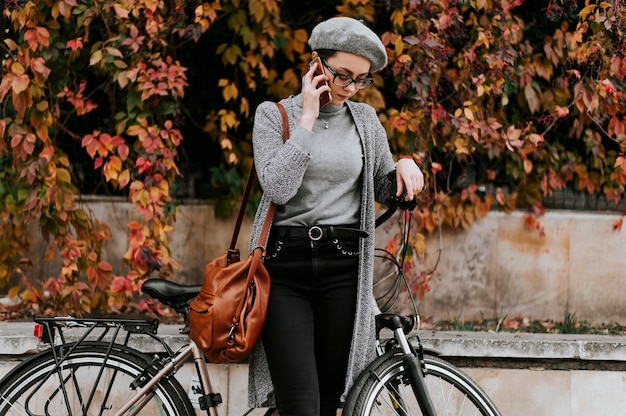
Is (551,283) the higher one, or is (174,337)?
(551,283)

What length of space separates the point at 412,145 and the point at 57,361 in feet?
8.07

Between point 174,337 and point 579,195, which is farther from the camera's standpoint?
point 579,195

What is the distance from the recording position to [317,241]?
2.95 metres

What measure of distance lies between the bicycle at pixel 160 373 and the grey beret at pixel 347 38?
0.60 m

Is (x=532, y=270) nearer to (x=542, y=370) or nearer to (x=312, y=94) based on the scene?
(x=542, y=370)

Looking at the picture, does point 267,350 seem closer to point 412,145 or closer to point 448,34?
point 412,145

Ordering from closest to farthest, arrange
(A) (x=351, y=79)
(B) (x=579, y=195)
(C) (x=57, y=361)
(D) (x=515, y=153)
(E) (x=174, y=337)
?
(A) (x=351, y=79), (C) (x=57, y=361), (E) (x=174, y=337), (D) (x=515, y=153), (B) (x=579, y=195)

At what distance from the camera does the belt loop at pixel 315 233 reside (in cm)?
293

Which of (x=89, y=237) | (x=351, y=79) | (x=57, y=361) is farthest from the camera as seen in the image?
(x=89, y=237)

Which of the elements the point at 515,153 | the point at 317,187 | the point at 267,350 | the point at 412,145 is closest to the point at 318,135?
the point at 317,187

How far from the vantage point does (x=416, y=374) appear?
9.73 ft

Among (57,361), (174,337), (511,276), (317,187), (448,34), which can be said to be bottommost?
(57,361)

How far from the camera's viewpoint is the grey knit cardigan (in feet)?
9.16

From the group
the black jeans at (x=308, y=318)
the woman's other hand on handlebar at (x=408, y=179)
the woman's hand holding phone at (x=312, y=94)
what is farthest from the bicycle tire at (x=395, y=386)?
the woman's hand holding phone at (x=312, y=94)
